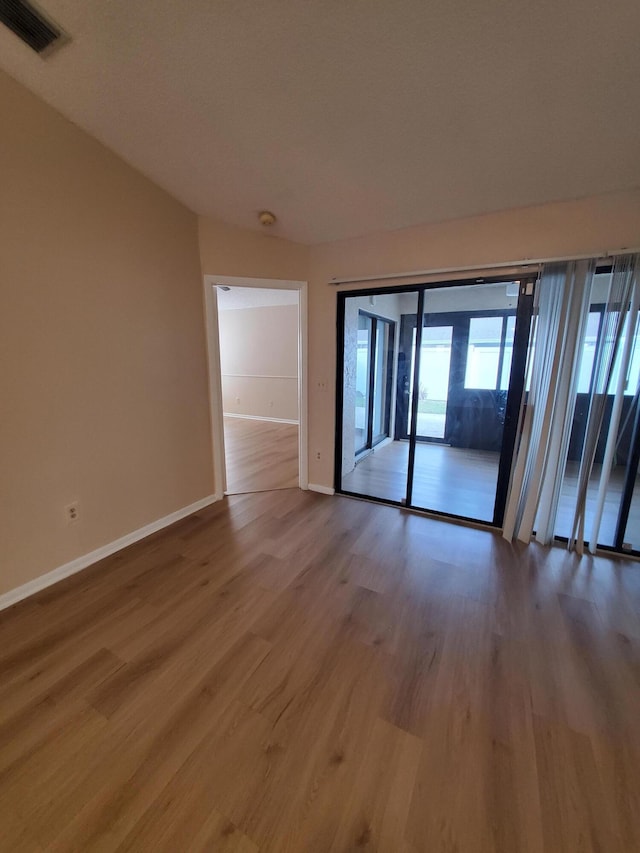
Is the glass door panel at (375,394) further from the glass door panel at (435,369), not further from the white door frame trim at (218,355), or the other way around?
the white door frame trim at (218,355)

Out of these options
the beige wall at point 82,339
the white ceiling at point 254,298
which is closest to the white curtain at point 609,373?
the beige wall at point 82,339

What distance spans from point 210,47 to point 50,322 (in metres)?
1.66

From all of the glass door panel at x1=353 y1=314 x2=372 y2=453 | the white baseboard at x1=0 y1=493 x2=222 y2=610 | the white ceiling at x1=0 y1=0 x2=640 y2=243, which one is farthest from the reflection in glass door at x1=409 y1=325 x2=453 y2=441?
the white baseboard at x1=0 y1=493 x2=222 y2=610

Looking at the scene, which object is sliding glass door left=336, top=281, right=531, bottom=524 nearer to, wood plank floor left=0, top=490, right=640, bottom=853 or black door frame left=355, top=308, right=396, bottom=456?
black door frame left=355, top=308, right=396, bottom=456

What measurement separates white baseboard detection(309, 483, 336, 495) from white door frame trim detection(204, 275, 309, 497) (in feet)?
0.59

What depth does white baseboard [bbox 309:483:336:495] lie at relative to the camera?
3.63m

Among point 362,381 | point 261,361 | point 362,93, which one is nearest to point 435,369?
point 362,381

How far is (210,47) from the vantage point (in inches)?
62.5

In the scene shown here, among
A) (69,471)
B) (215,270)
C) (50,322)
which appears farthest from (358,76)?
(69,471)

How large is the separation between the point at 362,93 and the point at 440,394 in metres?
2.73

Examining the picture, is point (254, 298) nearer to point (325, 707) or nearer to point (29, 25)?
point (29, 25)

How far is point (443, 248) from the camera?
2.73 meters

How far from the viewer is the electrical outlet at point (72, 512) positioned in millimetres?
2227

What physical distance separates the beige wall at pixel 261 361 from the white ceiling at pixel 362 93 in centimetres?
454
